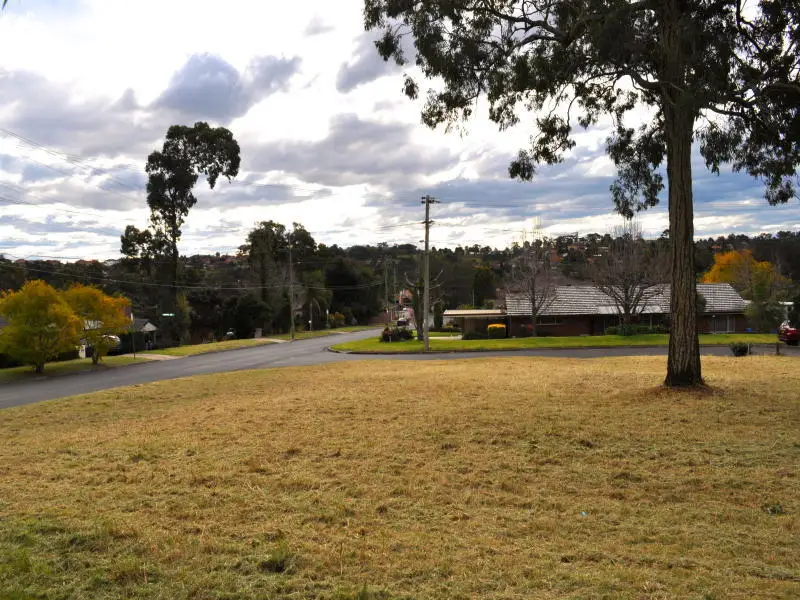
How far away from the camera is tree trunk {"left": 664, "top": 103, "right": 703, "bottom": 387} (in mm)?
12523

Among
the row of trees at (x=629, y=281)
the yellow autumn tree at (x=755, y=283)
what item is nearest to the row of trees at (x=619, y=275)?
the row of trees at (x=629, y=281)

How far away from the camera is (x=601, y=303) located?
49.8 metres

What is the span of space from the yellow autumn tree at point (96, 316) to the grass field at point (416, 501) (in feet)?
78.5

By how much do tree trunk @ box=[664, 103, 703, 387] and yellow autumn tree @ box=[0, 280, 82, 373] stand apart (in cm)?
2841

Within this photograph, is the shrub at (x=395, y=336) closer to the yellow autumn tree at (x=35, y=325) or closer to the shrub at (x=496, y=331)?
the shrub at (x=496, y=331)

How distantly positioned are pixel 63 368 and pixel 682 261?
31317mm

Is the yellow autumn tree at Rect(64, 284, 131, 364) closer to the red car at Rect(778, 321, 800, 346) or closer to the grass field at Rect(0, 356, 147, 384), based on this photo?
the grass field at Rect(0, 356, 147, 384)

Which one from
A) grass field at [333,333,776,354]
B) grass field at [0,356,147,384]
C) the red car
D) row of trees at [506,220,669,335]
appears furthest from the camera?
row of trees at [506,220,669,335]

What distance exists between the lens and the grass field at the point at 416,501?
13.2ft

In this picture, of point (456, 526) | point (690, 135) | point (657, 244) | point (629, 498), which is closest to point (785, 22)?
point (690, 135)

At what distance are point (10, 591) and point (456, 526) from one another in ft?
11.0

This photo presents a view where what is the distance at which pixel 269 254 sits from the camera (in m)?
68.0

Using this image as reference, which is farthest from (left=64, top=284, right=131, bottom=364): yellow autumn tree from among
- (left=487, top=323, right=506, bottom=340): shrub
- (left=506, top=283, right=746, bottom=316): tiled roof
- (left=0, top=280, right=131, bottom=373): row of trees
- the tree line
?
(left=506, top=283, right=746, bottom=316): tiled roof

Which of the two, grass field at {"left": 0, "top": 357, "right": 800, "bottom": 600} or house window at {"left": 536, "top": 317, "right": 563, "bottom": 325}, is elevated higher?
house window at {"left": 536, "top": 317, "right": 563, "bottom": 325}
